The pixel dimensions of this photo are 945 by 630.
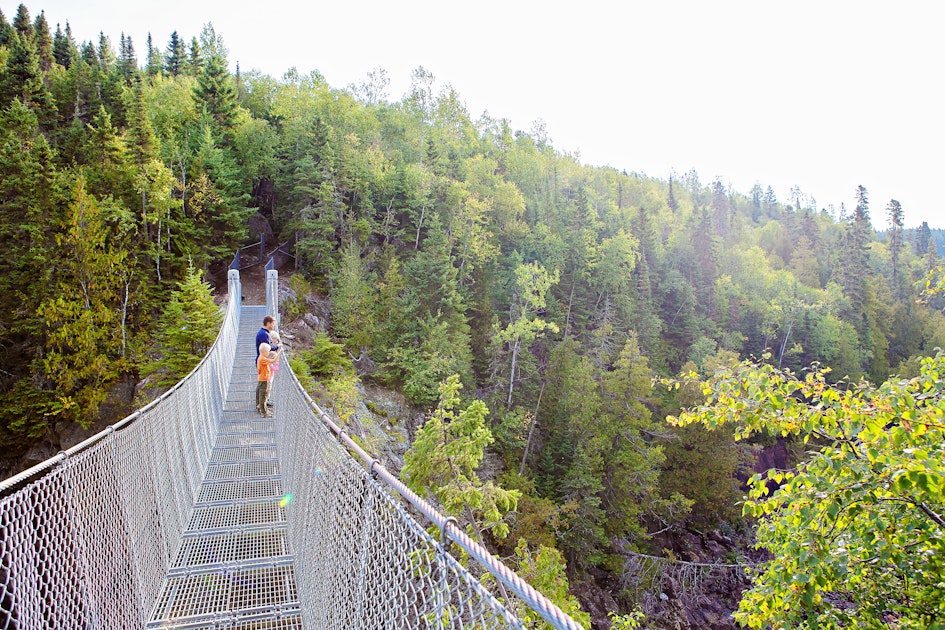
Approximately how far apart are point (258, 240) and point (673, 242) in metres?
35.0

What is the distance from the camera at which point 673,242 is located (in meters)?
42.3

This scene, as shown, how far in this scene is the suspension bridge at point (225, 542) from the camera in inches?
56.6

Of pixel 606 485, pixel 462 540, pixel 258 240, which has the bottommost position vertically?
pixel 606 485

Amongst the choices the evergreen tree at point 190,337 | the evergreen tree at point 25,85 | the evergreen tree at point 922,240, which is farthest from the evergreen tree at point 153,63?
the evergreen tree at point 922,240

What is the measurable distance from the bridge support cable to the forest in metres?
2.12

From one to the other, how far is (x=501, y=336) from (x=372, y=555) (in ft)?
70.0

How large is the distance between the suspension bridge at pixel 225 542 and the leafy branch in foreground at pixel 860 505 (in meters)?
1.59

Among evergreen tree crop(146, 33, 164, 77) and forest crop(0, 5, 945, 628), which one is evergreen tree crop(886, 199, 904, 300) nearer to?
forest crop(0, 5, 945, 628)

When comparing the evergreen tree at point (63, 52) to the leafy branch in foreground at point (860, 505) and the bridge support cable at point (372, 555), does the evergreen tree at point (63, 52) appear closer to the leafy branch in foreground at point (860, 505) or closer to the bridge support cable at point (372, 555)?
the bridge support cable at point (372, 555)

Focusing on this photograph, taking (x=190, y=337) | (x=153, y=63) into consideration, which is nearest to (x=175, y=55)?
(x=153, y=63)

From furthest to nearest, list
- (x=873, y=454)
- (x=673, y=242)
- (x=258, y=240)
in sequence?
(x=673, y=242) → (x=258, y=240) → (x=873, y=454)

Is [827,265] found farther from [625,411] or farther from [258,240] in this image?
[258,240]

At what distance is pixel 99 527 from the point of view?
224 centimetres

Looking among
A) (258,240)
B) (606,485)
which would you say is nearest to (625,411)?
(606,485)
